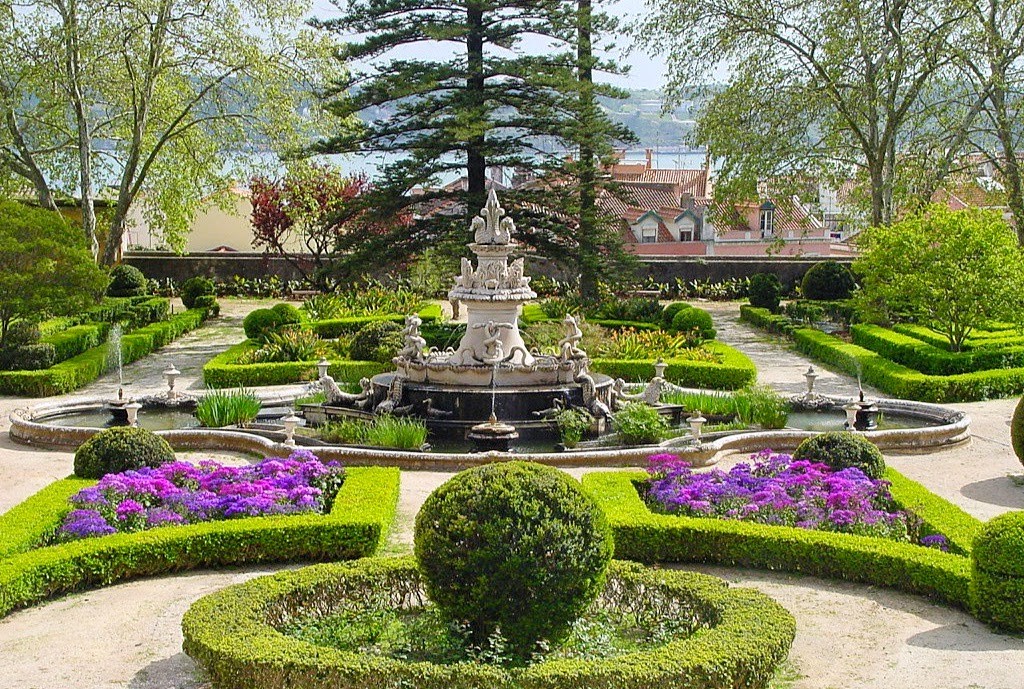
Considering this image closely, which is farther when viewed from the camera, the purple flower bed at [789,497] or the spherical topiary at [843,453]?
the spherical topiary at [843,453]

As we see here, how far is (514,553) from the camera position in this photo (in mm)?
7586

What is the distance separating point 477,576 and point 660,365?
12.3 m

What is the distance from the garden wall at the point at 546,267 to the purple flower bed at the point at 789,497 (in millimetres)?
27996

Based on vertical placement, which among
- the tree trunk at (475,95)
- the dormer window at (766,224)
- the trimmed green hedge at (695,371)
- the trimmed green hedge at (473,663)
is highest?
the tree trunk at (475,95)

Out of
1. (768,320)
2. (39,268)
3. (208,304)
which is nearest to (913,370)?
(768,320)

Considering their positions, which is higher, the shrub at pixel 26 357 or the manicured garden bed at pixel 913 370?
the shrub at pixel 26 357

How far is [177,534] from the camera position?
11.0 metres

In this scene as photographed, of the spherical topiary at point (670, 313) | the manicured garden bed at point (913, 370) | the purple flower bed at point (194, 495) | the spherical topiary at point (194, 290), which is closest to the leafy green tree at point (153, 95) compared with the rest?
the spherical topiary at point (194, 290)

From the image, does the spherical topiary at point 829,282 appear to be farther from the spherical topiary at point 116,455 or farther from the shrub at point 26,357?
the spherical topiary at point 116,455

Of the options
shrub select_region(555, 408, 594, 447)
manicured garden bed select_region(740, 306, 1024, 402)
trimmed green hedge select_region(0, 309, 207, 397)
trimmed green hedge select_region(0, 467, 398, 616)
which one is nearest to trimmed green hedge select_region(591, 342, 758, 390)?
manicured garden bed select_region(740, 306, 1024, 402)

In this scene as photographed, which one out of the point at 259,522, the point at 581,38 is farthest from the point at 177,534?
the point at 581,38

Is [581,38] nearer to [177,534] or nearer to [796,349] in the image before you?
[796,349]

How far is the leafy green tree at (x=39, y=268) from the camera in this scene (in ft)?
73.8

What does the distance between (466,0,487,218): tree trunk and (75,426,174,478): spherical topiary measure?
15063mm
